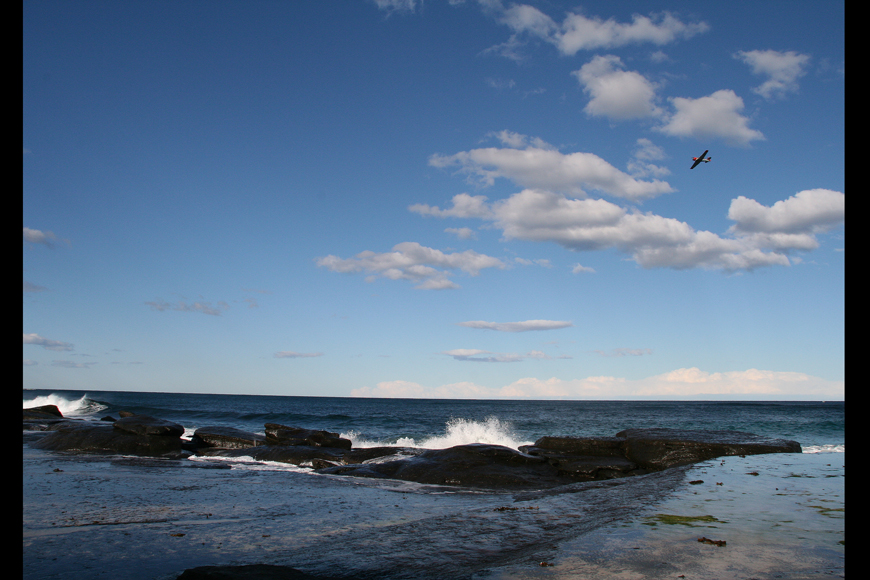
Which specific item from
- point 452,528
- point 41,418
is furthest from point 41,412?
point 452,528

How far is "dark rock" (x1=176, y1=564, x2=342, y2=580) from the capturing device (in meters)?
4.75

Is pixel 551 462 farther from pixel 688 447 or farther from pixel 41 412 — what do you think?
pixel 41 412

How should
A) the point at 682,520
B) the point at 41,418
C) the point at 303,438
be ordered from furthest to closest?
the point at 41,418 → the point at 303,438 → the point at 682,520

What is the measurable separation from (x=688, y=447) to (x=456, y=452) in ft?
22.4

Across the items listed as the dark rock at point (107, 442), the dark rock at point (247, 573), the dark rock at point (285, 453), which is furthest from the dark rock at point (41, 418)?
the dark rock at point (247, 573)

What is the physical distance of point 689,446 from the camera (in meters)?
15.0

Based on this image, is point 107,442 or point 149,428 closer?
point 107,442

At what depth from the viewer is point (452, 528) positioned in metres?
7.42

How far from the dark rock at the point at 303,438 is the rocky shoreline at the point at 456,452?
0.14 ft

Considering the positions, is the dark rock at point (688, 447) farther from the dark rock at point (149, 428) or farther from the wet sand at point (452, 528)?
the dark rock at point (149, 428)
